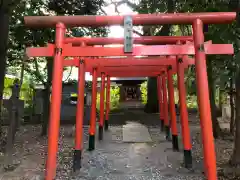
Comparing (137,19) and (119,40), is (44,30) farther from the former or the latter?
(137,19)

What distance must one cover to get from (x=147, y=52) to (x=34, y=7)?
18.8 feet

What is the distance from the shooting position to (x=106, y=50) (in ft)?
Answer: 12.6

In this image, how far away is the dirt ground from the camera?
16.4 ft

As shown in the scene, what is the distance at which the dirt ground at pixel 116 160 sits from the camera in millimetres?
4987

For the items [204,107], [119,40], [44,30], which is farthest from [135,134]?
[204,107]

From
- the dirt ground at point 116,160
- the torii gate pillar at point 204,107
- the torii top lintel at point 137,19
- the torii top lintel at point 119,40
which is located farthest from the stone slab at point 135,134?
the torii top lintel at point 137,19

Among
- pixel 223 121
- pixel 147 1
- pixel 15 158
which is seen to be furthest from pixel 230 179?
pixel 223 121

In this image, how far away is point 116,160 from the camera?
6086 millimetres

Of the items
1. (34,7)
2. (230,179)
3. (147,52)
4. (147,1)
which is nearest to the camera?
(147,52)

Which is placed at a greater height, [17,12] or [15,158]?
[17,12]

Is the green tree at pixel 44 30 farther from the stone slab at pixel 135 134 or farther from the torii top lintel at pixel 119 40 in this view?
the torii top lintel at pixel 119 40

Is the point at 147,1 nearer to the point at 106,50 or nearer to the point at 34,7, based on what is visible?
the point at 34,7

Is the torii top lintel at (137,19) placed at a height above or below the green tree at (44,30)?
below

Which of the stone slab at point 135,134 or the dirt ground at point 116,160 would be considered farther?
the stone slab at point 135,134
